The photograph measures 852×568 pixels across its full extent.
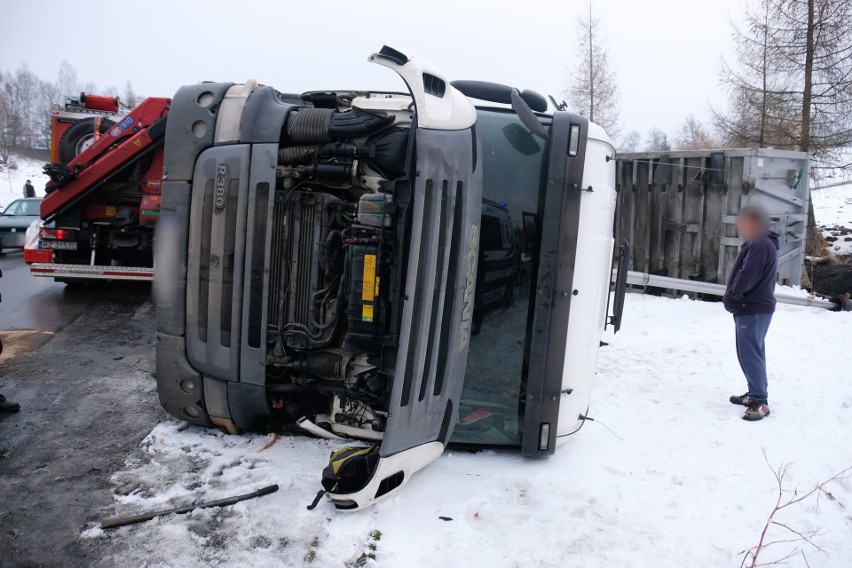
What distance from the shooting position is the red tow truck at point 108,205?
27.1 ft

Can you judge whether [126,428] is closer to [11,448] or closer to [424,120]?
[11,448]

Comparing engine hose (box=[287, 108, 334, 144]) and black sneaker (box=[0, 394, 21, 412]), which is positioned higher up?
engine hose (box=[287, 108, 334, 144])

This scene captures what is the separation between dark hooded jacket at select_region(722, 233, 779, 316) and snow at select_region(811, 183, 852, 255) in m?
14.0

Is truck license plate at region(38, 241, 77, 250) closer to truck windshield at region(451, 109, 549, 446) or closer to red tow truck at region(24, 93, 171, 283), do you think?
red tow truck at region(24, 93, 171, 283)

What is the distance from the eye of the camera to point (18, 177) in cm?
4038

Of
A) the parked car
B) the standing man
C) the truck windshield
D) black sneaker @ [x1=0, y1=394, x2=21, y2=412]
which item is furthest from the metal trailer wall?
the parked car

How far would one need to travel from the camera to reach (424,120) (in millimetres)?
3020

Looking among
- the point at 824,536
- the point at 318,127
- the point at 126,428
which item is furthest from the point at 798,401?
the point at 126,428

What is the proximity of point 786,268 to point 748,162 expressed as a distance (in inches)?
81.6

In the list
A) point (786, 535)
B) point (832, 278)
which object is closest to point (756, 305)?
point (786, 535)

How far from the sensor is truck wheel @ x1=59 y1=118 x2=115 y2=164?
962 centimetres

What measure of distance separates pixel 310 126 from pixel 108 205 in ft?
22.5

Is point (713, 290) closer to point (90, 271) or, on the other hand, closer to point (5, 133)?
point (90, 271)

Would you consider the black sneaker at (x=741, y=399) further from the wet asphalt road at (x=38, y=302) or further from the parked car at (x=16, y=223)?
the parked car at (x=16, y=223)
